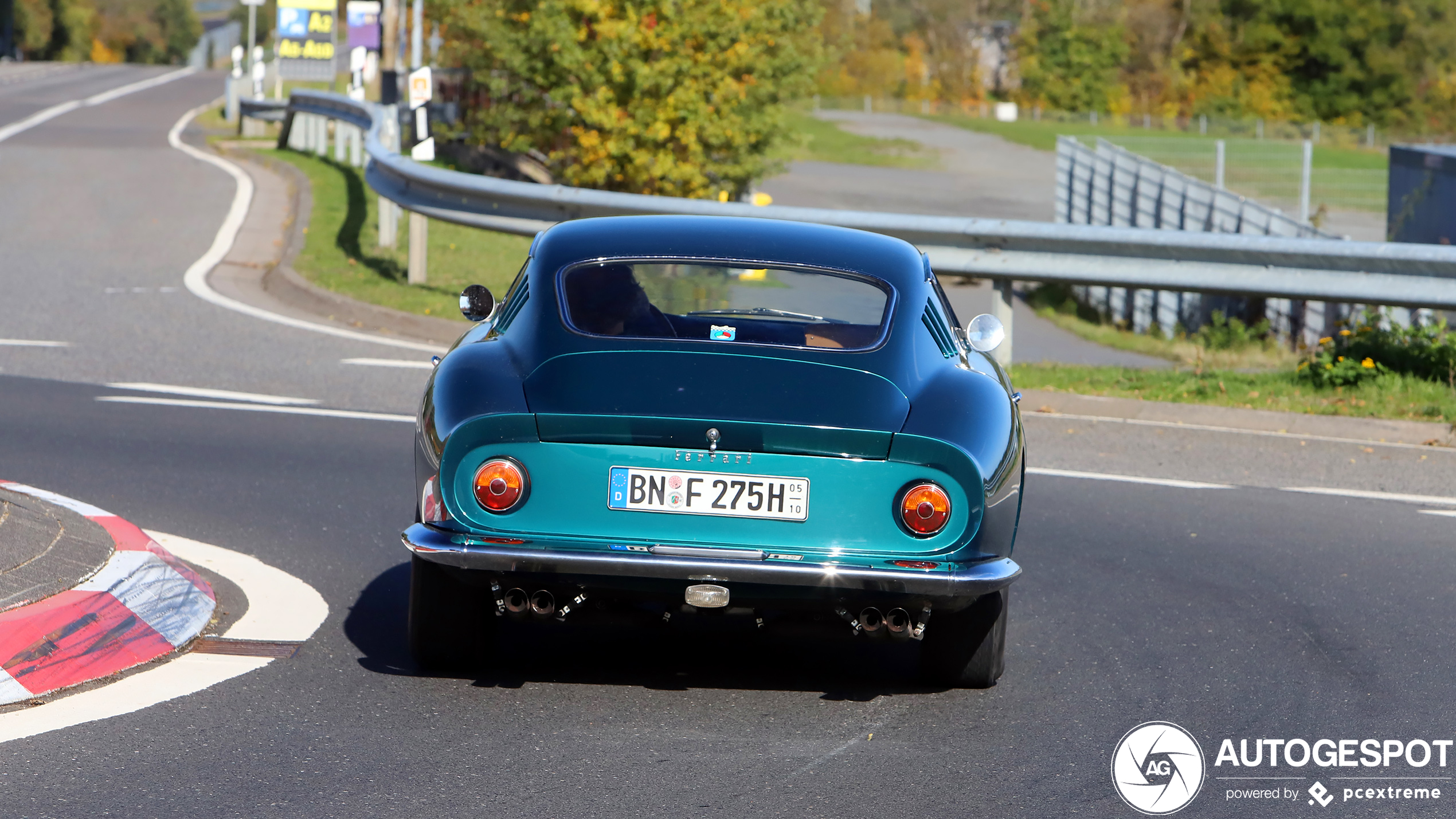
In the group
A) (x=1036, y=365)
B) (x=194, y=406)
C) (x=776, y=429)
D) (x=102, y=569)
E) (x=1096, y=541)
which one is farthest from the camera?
(x=1036, y=365)

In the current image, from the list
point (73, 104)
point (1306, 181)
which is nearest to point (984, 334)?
point (1306, 181)

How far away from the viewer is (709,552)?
445cm

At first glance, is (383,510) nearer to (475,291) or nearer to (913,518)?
(475,291)

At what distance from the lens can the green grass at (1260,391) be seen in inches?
387

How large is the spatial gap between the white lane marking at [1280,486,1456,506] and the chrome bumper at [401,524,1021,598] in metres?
4.24

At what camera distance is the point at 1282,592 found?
6.30m

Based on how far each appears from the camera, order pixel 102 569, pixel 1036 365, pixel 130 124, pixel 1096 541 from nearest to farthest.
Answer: pixel 102 569, pixel 1096 541, pixel 1036 365, pixel 130 124

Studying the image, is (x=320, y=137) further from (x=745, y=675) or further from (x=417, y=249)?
(x=745, y=675)

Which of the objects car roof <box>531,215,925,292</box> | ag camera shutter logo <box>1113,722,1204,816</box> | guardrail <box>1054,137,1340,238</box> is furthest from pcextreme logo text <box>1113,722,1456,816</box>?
guardrail <box>1054,137,1340,238</box>

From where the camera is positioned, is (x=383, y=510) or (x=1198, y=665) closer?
(x=1198, y=665)

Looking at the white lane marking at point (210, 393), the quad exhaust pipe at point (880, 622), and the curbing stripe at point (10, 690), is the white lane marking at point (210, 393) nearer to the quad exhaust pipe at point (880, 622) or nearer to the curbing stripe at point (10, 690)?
the curbing stripe at point (10, 690)

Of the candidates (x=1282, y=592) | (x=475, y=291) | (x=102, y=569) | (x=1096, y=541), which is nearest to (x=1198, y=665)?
(x=1282, y=592)

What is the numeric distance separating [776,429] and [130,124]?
31484mm

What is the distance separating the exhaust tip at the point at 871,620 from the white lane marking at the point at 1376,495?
4292 millimetres
